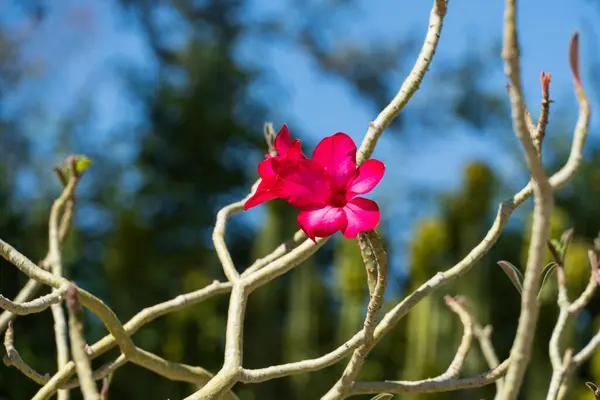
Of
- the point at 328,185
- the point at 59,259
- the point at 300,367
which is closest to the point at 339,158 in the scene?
the point at 328,185

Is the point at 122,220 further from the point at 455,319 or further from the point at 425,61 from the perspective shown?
the point at 425,61

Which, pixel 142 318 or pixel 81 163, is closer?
pixel 142 318

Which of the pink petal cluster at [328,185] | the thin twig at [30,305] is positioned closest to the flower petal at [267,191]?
the pink petal cluster at [328,185]

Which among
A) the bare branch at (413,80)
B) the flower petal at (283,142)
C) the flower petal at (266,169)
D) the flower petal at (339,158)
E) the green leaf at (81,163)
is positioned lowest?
the flower petal at (339,158)

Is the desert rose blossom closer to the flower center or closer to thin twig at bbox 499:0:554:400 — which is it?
the flower center

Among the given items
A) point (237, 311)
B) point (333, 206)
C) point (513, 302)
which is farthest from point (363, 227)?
point (513, 302)

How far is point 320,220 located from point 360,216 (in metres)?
0.03

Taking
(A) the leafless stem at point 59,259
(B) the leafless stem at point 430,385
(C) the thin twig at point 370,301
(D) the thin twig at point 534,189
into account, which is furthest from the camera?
(A) the leafless stem at point 59,259

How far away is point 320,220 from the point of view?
49 cm

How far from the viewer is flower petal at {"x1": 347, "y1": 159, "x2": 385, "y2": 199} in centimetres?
49

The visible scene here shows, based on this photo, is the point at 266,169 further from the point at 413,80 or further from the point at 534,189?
the point at 534,189

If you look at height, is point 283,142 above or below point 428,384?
above

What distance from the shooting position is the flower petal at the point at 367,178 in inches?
19.3

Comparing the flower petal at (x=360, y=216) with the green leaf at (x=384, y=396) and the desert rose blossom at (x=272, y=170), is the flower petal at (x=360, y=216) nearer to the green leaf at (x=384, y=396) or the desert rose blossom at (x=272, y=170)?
the desert rose blossom at (x=272, y=170)
